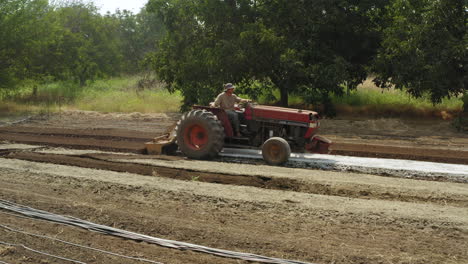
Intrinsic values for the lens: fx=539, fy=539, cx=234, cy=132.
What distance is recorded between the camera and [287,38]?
19.4m

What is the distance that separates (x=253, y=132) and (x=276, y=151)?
911mm

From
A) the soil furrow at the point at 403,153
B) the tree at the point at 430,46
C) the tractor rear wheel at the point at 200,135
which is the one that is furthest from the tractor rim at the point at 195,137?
the tree at the point at 430,46

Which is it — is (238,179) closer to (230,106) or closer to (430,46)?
(230,106)

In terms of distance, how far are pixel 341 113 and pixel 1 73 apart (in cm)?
1405

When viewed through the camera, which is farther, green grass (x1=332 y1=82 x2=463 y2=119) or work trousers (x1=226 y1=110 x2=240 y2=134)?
green grass (x1=332 y1=82 x2=463 y2=119)

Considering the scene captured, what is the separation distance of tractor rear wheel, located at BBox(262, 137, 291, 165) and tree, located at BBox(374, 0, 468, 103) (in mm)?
7910

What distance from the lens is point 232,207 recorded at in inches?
287

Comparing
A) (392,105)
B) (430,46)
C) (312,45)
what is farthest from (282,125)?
(392,105)

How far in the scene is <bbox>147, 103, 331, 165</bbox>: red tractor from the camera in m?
10.9

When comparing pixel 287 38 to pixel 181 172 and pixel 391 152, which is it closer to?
pixel 391 152

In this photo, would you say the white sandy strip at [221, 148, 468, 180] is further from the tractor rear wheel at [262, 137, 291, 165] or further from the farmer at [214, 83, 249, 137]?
the farmer at [214, 83, 249, 137]

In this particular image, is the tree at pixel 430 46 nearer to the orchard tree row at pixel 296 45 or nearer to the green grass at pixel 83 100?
the orchard tree row at pixel 296 45

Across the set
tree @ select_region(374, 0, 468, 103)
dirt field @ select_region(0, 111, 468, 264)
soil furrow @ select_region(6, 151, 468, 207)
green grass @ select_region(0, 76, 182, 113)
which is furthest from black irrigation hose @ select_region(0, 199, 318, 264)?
green grass @ select_region(0, 76, 182, 113)

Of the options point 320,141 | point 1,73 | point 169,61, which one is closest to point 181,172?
point 320,141
